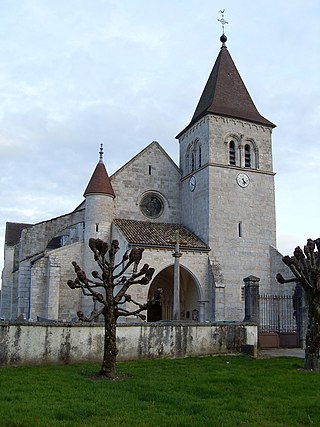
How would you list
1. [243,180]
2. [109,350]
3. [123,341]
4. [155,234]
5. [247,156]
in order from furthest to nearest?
[247,156] < [243,180] < [155,234] < [123,341] < [109,350]

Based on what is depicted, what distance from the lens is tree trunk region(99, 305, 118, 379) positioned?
10250 millimetres

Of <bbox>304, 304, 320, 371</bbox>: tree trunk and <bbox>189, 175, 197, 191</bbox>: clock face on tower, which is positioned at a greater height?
<bbox>189, 175, 197, 191</bbox>: clock face on tower

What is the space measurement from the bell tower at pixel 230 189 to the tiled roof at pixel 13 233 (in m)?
15.3

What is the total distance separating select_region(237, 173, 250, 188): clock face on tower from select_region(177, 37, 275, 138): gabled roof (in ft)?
11.4

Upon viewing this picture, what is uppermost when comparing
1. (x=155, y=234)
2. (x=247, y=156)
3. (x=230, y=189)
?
(x=247, y=156)

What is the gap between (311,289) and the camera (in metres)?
A: 12.5

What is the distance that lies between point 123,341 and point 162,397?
5664mm

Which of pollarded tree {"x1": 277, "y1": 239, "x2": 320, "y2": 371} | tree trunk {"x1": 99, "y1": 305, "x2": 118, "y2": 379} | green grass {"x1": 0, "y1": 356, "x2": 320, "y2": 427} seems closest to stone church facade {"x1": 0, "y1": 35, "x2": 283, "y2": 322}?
pollarded tree {"x1": 277, "y1": 239, "x2": 320, "y2": 371}

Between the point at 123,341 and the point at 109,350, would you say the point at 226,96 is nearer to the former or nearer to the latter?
the point at 123,341

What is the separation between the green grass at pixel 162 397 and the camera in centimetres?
660

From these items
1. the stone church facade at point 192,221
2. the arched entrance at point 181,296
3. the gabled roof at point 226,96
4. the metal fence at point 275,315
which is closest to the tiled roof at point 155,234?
the stone church facade at point 192,221

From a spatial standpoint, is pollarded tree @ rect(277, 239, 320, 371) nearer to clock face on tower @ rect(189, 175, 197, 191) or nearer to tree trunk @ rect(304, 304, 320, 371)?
tree trunk @ rect(304, 304, 320, 371)

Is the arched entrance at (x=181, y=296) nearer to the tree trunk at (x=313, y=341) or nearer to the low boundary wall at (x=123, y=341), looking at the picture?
the low boundary wall at (x=123, y=341)

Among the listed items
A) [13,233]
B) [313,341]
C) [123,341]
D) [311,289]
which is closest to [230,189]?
[311,289]
